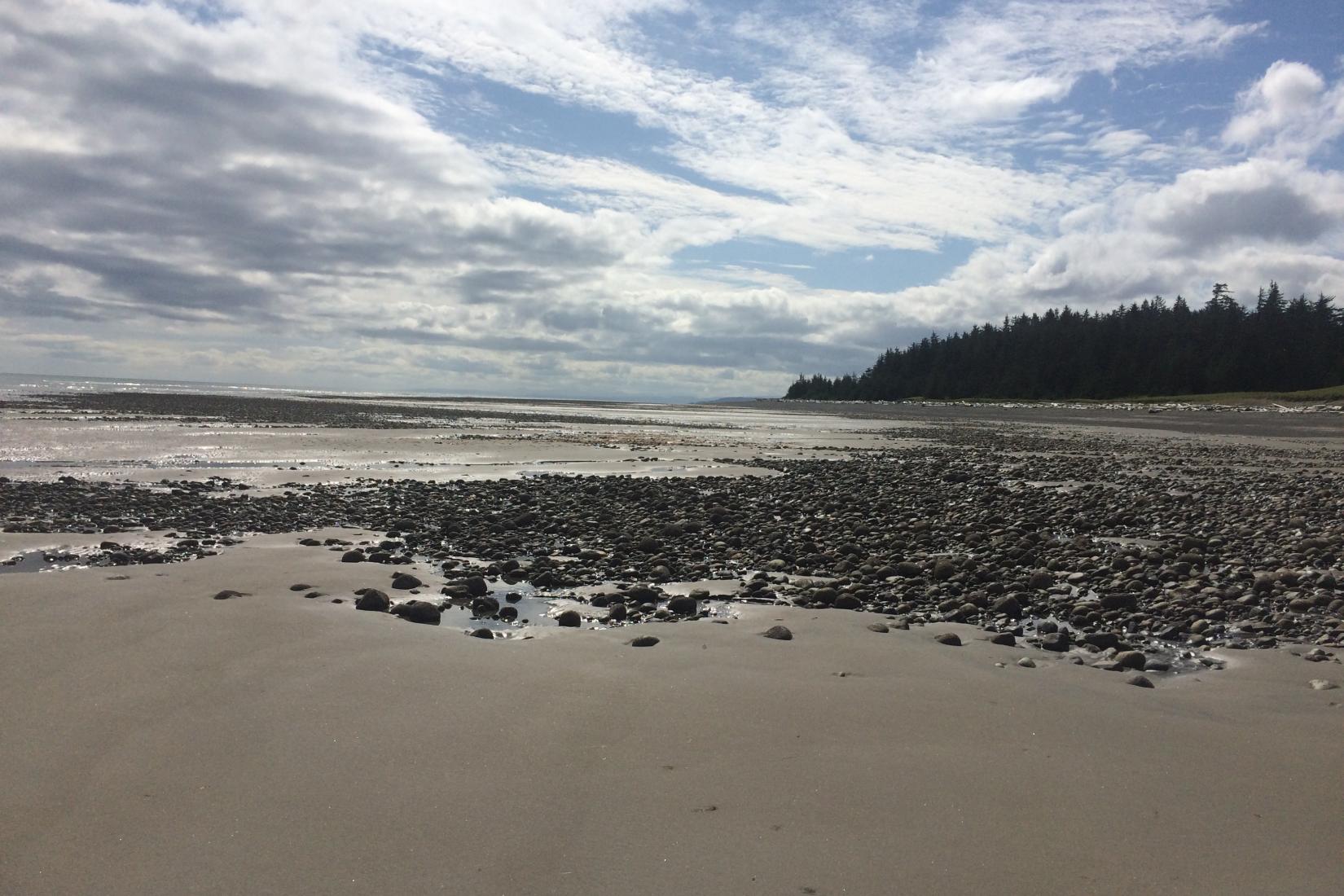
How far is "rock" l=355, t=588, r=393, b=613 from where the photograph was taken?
7.54m

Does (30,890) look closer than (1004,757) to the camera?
Yes

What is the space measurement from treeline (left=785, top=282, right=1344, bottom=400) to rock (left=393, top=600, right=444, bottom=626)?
108919 millimetres

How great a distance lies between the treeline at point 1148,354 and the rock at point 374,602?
10899 centimetres

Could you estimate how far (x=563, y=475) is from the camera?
66.7 feet

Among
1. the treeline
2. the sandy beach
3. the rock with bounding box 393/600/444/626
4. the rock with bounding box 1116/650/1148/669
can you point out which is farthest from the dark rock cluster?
the treeline

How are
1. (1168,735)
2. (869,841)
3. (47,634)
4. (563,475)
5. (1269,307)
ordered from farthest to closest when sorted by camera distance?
(1269,307), (563,475), (47,634), (1168,735), (869,841)

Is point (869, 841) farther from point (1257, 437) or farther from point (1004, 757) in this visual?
point (1257, 437)

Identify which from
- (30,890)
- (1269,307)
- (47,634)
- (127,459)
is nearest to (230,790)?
(30,890)

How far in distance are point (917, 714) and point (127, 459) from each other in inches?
951

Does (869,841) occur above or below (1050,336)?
below

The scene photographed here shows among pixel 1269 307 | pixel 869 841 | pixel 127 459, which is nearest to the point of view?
pixel 869 841

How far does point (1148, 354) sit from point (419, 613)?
11905 cm

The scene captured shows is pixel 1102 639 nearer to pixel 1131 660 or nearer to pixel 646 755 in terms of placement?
pixel 1131 660

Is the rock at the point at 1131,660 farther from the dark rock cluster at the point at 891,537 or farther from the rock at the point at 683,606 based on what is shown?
the rock at the point at 683,606
